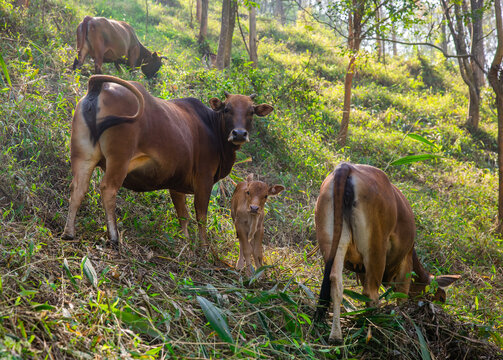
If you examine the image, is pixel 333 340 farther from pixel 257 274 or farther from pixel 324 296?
pixel 257 274

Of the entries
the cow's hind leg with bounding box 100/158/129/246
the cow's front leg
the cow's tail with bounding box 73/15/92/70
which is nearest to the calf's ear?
the cow's front leg

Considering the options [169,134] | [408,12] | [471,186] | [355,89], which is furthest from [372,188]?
[355,89]

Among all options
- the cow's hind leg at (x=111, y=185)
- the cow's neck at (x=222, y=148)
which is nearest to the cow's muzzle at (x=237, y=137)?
the cow's neck at (x=222, y=148)

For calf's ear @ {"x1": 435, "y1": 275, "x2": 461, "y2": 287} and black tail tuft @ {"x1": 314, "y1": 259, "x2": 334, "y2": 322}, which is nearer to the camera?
black tail tuft @ {"x1": 314, "y1": 259, "x2": 334, "y2": 322}

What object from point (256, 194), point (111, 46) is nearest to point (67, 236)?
point (256, 194)

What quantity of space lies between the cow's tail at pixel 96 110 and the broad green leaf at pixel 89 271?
1223 millimetres

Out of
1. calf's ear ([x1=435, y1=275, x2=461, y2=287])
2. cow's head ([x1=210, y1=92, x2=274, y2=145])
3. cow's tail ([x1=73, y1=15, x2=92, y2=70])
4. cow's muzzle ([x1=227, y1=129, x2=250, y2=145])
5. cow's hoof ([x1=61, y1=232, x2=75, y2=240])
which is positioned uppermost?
cow's tail ([x1=73, y1=15, x2=92, y2=70])

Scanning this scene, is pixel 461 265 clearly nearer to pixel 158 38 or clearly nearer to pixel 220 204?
pixel 220 204

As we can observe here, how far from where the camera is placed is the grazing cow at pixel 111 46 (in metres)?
9.65

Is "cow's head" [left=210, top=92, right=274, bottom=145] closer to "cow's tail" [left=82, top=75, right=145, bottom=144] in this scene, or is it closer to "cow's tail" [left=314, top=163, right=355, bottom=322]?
"cow's tail" [left=82, top=75, right=145, bottom=144]

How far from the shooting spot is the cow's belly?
16.3 feet

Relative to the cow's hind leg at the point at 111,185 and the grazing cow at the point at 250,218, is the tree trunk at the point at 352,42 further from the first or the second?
the cow's hind leg at the point at 111,185

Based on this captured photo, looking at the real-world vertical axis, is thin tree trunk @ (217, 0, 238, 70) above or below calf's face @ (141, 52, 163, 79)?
above

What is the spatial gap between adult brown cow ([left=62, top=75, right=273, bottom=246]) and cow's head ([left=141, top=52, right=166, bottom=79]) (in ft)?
17.6
